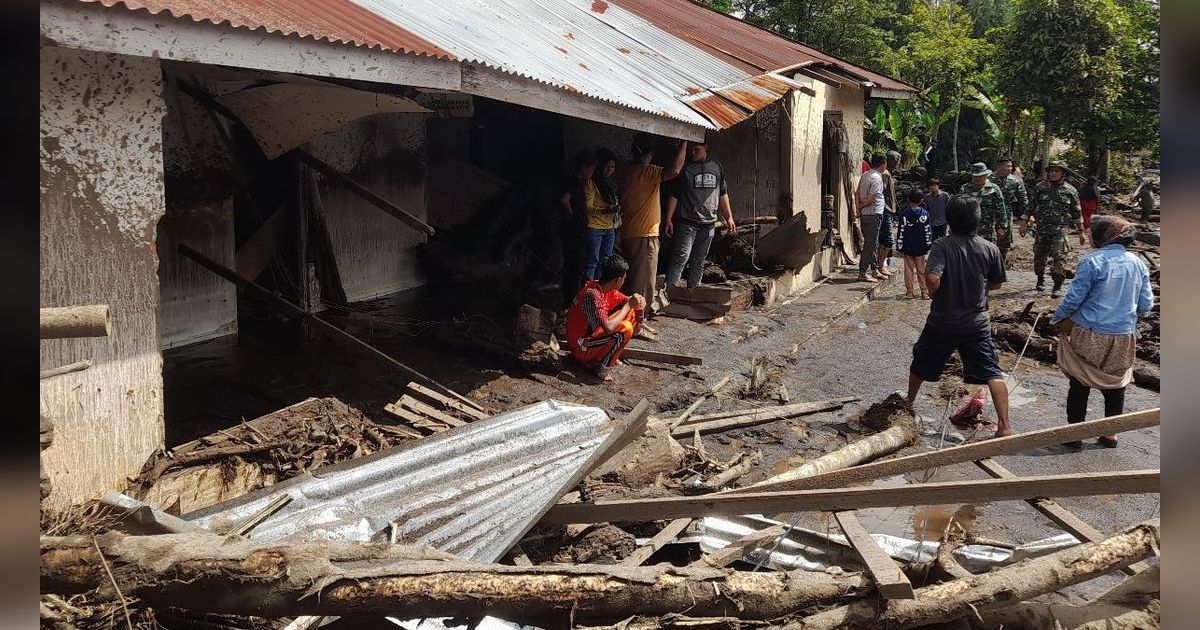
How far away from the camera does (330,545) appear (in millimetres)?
3238

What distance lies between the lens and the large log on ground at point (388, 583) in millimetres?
2980

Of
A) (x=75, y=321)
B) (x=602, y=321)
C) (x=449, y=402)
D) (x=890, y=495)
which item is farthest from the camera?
(x=602, y=321)

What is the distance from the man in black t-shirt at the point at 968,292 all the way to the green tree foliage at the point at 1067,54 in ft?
55.4

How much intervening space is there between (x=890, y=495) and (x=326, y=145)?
7649mm

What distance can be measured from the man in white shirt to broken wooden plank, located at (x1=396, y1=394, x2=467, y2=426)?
936cm

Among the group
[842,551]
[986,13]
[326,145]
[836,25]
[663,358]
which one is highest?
[986,13]

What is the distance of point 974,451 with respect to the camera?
4750 mm

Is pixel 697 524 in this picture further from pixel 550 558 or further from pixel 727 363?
pixel 727 363

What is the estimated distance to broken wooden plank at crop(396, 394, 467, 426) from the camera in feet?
19.5

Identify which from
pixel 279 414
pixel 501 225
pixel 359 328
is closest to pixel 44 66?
pixel 279 414

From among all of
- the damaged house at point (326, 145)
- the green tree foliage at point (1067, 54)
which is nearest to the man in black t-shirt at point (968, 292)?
the damaged house at point (326, 145)

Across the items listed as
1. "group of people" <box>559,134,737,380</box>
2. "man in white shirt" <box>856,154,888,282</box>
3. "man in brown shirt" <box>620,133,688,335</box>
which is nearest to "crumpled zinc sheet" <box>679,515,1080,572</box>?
"group of people" <box>559,134,737,380</box>

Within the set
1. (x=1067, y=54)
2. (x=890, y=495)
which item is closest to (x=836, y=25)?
(x=1067, y=54)

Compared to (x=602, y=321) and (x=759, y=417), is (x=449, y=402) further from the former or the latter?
(x=759, y=417)
